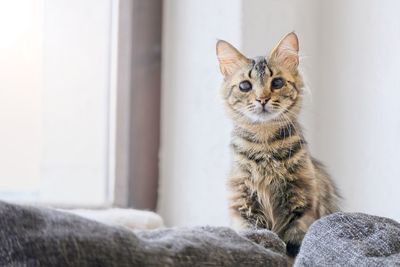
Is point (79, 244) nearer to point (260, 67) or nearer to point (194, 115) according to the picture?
point (260, 67)

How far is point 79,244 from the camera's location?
390mm

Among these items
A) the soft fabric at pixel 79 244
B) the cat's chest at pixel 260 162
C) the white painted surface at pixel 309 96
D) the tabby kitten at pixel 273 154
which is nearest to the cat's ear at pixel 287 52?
the tabby kitten at pixel 273 154

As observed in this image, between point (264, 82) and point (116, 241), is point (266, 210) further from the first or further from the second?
point (116, 241)

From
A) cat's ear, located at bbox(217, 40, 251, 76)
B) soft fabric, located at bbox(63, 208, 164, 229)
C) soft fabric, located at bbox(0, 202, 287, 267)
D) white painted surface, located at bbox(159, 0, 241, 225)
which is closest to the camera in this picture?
soft fabric, located at bbox(0, 202, 287, 267)

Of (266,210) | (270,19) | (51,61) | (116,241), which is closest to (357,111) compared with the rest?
(270,19)

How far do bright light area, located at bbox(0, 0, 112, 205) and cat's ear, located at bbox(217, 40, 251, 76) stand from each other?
511 mm

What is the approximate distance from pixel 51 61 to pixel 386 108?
0.73m

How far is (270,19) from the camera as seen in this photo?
4.37ft

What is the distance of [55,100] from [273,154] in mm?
680

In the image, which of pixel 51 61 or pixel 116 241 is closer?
pixel 116 241

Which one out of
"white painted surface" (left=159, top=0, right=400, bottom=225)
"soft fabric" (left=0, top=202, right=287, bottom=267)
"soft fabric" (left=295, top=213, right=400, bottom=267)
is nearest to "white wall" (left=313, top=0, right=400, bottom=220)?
"white painted surface" (left=159, top=0, right=400, bottom=225)

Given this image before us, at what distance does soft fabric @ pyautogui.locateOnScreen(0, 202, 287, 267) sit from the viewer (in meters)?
0.39

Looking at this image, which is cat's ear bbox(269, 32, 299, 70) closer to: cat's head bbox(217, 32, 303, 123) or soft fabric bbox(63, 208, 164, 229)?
cat's head bbox(217, 32, 303, 123)

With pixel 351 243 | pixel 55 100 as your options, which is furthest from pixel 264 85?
pixel 55 100
